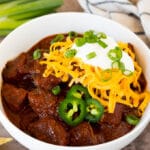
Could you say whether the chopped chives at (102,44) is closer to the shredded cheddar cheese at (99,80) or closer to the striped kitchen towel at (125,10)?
the shredded cheddar cheese at (99,80)

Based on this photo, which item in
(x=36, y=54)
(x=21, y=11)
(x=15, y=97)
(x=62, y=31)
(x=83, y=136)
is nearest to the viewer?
(x=83, y=136)

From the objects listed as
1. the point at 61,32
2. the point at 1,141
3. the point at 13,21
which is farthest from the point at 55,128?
the point at 13,21

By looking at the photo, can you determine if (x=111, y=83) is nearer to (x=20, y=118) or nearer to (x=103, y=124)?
(x=103, y=124)

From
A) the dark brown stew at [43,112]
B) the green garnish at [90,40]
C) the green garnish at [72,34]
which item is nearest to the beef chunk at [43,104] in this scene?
the dark brown stew at [43,112]

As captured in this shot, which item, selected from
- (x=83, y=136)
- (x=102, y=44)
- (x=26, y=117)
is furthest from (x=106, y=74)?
(x=26, y=117)

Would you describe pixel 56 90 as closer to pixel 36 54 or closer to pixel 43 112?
pixel 43 112

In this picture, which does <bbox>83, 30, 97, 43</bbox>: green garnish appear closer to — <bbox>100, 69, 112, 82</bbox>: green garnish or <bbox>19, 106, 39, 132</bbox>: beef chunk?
<bbox>100, 69, 112, 82</bbox>: green garnish

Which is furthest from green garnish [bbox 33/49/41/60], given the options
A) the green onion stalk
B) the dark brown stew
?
the green onion stalk
